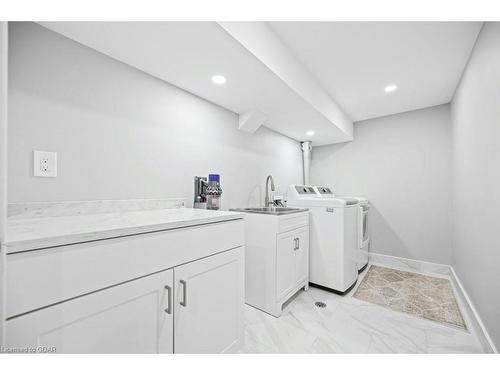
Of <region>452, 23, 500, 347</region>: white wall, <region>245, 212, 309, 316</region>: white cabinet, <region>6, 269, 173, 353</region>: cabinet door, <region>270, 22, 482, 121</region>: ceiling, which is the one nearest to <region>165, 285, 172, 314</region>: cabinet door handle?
<region>6, 269, 173, 353</region>: cabinet door

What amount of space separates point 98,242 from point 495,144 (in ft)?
6.77

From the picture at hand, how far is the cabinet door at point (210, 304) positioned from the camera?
939 millimetres

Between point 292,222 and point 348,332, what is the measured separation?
0.91m

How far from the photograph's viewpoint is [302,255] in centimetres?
209

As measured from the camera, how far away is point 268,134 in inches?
107

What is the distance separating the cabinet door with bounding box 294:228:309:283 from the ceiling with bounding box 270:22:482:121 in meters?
1.55

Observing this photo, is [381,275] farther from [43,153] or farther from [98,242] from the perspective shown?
[43,153]

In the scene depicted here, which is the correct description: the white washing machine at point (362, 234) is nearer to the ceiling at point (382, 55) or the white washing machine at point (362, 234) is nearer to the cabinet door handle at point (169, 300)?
the ceiling at point (382, 55)

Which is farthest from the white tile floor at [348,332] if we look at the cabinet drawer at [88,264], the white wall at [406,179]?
the white wall at [406,179]

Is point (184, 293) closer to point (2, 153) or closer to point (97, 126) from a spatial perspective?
point (2, 153)

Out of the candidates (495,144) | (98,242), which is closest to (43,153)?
(98,242)

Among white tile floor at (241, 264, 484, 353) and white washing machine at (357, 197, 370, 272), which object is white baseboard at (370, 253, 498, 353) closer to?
white tile floor at (241, 264, 484, 353)

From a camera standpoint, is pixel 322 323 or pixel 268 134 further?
pixel 268 134
